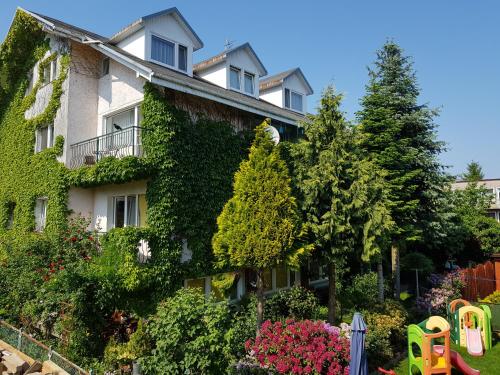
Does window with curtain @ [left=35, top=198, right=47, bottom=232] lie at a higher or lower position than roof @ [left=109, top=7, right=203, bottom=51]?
lower

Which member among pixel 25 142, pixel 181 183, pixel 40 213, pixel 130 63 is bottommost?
pixel 40 213

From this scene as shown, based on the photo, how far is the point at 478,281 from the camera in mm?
20359

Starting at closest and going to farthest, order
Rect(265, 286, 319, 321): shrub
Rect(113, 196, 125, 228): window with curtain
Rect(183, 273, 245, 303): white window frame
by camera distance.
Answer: Rect(265, 286, 319, 321): shrub, Rect(183, 273, 245, 303): white window frame, Rect(113, 196, 125, 228): window with curtain

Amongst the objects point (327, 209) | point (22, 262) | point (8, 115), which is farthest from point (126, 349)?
point (8, 115)

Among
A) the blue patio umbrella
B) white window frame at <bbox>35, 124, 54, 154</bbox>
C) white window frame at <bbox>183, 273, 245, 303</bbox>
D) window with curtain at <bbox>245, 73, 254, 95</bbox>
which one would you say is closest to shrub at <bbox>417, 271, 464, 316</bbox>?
white window frame at <bbox>183, 273, 245, 303</bbox>

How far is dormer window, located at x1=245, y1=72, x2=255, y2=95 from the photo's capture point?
69.3ft

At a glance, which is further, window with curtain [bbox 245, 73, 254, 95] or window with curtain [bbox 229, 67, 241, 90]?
window with curtain [bbox 245, 73, 254, 95]

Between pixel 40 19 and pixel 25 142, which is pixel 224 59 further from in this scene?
pixel 25 142

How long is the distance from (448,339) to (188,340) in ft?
23.9

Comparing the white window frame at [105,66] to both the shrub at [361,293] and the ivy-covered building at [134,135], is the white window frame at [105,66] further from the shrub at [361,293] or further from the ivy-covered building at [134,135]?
the shrub at [361,293]

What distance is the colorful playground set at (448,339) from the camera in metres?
10.2

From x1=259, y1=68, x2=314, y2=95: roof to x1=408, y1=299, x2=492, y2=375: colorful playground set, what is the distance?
50.6ft

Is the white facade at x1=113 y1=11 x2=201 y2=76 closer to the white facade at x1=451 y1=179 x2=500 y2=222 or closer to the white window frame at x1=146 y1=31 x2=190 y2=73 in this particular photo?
the white window frame at x1=146 y1=31 x2=190 y2=73

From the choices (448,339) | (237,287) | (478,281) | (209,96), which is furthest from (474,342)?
(209,96)
